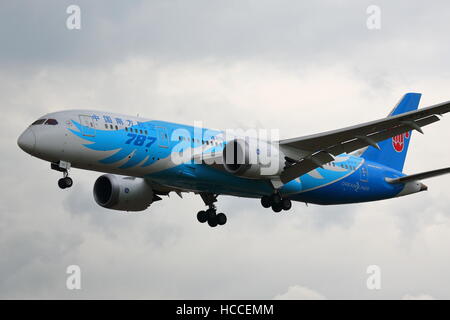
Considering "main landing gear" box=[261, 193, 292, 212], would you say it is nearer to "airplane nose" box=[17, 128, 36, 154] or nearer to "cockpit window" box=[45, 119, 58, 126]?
"cockpit window" box=[45, 119, 58, 126]

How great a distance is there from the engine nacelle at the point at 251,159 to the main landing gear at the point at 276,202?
6.20ft

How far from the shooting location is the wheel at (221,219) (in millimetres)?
55219

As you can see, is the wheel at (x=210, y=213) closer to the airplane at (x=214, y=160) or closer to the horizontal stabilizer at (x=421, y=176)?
the airplane at (x=214, y=160)

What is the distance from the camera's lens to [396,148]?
195 ft

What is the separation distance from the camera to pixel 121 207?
54688mm

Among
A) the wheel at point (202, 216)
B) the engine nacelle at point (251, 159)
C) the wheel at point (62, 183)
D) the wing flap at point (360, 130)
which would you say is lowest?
the wheel at point (62, 183)

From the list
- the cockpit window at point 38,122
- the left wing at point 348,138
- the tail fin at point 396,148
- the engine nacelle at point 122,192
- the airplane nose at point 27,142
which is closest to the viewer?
the airplane nose at point 27,142

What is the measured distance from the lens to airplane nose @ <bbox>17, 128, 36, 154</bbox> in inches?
1774

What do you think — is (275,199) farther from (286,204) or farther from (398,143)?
(398,143)

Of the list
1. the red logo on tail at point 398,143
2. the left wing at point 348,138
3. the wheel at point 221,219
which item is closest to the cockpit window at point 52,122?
the left wing at point 348,138

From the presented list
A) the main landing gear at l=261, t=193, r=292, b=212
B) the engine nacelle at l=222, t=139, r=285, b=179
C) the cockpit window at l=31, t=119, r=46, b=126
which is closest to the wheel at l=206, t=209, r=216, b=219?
the main landing gear at l=261, t=193, r=292, b=212

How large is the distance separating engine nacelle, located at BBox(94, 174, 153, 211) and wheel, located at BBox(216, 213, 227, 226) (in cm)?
403
